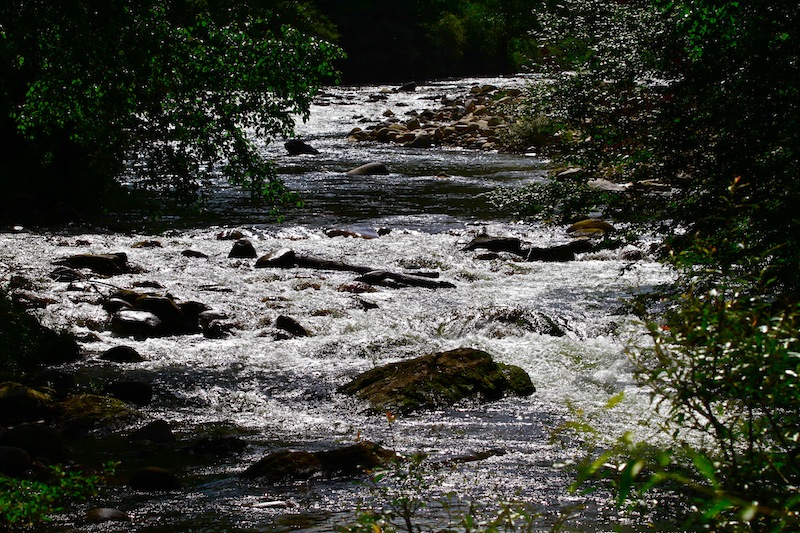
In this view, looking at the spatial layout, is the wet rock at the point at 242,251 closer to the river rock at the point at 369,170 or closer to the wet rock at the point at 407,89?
the river rock at the point at 369,170

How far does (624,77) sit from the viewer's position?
959cm

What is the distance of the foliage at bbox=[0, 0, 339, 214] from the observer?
21.5ft

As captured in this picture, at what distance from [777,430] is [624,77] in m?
7.74

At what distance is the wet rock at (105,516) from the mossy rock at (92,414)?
2154 millimetres

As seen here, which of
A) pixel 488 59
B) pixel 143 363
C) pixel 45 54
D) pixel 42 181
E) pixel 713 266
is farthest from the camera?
pixel 488 59

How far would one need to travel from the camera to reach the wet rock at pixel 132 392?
8258mm

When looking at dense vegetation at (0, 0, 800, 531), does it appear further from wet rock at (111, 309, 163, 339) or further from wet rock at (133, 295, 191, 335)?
wet rock at (133, 295, 191, 335)

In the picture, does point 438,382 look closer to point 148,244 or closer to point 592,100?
point 592,100

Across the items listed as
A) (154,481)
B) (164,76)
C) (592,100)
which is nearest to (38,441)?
(154,481)

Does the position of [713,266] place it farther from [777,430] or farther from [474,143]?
[474,143]

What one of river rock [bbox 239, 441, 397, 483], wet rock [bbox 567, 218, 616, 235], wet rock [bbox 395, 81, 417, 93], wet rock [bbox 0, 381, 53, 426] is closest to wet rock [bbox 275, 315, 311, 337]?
wet rock [bbox 0, 381, 53, 426]

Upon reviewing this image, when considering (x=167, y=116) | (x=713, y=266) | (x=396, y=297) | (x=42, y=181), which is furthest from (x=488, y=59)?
(x=713, y=266)

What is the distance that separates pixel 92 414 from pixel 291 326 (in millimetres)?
3248

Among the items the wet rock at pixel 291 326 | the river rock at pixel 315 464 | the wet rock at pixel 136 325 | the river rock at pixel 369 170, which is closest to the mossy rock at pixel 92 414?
the river rock at pixel 315 464
